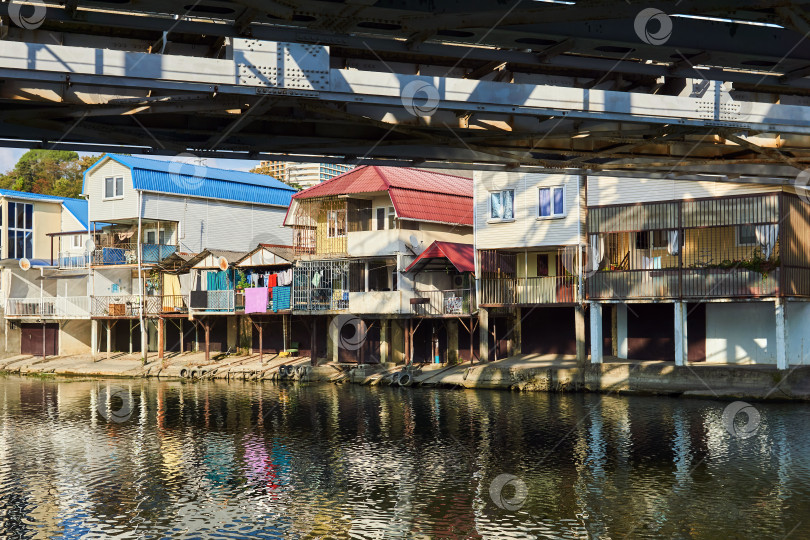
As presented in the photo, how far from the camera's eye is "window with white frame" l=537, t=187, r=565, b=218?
44.3 metres

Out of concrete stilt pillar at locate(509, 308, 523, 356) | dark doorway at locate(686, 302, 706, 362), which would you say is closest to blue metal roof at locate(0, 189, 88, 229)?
concrete stilt pillar at locate(509, 308, 523, 356)

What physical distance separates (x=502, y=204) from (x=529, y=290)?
4981 millimetres

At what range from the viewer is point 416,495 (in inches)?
805

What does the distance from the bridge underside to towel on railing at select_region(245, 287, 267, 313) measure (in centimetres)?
3336

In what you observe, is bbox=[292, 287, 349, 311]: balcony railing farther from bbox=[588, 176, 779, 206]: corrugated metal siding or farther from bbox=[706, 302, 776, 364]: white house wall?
bbox=[706, 302, 776, 364]: white house wall

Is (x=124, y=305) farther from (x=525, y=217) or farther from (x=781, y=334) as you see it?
(x=781, y=334)

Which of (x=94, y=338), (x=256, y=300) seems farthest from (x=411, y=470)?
(x=94, y=338)

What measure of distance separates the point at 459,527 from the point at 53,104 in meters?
10.9

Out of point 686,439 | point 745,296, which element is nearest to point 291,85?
point 686,439

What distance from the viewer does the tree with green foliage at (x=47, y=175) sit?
9538cm

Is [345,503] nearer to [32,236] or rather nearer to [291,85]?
[291,85]

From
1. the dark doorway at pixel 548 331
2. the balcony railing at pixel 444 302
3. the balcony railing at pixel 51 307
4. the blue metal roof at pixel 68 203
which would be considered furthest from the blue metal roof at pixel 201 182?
the dark doorway at pixel 548 331

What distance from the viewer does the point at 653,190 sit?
1618 inches

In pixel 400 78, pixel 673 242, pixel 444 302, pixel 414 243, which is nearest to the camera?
pixel 400 78
